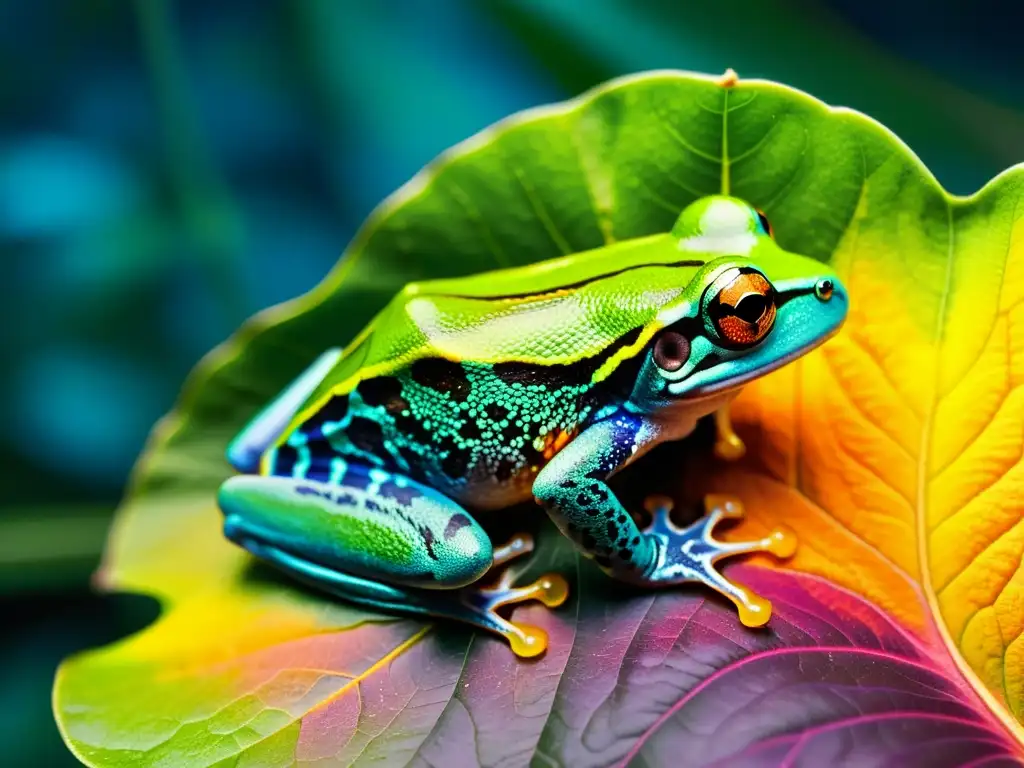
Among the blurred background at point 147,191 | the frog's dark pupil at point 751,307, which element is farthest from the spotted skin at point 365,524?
the blurred background at point 147,191

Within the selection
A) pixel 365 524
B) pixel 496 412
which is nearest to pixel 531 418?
pixel 496 412

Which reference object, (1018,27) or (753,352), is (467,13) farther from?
(753,352)

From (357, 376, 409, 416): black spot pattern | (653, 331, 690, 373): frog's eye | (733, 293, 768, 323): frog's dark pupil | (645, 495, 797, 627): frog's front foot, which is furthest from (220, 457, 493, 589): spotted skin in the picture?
(733, 293, 768, 323): frog's dark pupil

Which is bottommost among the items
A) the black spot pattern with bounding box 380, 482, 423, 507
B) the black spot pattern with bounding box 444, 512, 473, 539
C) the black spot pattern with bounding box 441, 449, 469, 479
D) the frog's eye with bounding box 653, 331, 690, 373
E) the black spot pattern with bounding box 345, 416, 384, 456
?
the black spot pattern with bounding box 444, 512, 473, 539

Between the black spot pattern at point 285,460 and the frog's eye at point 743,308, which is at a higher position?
the frog's eye at point 743,308

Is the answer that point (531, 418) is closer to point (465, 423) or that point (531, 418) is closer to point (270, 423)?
point (465, 423)

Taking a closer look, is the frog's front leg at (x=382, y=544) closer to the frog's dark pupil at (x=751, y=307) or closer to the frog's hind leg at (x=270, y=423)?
the frog's hind leg at (x=270, y=423)

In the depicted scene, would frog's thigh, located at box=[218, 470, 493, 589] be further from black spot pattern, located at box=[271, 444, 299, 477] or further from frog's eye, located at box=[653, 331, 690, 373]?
frog's eye, located at box=[653, 331, 690, 373]
